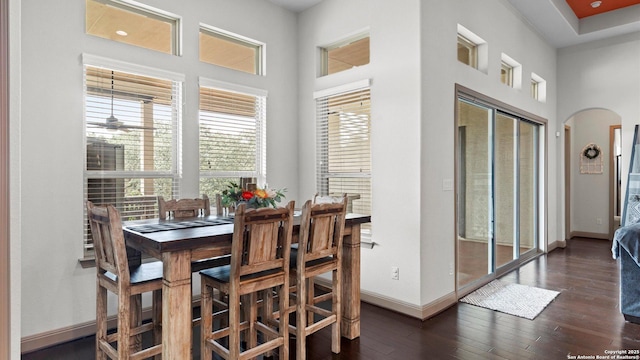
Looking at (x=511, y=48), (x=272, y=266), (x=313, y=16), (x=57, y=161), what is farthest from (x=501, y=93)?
(x=57, y=161)

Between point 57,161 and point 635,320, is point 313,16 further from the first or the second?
point 635,320

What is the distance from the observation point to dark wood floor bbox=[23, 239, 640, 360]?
266cm

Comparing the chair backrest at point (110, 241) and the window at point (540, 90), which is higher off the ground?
the window at point (540, 90)

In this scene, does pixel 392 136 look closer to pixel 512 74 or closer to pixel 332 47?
pixel 332 47

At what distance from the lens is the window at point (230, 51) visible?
381 cm

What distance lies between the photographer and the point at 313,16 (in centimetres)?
439

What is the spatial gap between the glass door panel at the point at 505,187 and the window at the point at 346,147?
1805mm

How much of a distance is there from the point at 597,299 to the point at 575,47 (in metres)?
4.62

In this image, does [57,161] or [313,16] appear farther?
[313,16]

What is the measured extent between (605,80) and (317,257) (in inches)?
247

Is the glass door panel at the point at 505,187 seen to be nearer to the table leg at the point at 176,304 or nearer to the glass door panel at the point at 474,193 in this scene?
the glass door panel at the point at 474,193

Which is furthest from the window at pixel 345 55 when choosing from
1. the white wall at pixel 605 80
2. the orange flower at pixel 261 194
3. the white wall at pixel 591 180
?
the white wall at pixel 591 180

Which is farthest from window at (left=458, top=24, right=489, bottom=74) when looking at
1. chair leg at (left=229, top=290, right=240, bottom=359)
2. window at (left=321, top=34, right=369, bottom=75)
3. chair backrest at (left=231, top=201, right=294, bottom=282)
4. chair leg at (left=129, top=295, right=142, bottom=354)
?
chair leg at (left=129, top=295, right=142, bottom=354)

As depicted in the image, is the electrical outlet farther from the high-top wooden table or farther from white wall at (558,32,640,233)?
white wall at (558,32,640,233)
